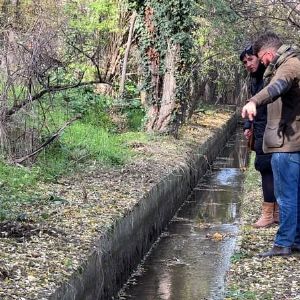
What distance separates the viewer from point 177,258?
809 cm

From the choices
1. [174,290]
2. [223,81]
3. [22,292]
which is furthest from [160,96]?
[223,81]

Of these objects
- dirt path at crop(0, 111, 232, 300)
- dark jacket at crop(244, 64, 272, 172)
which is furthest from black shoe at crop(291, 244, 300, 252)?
dirt path at crop(0, 111, 232, 300)

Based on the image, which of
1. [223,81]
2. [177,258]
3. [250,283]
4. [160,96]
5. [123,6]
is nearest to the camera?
[250,283]

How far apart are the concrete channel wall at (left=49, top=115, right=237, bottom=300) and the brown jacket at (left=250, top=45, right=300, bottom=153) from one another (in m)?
1.78

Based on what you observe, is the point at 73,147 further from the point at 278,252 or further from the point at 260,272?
the point at 260,272

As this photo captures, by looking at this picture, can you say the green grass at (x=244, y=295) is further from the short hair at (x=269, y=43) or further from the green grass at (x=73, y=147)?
the green grass at (x=73, y=147)

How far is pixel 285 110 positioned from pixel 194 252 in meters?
3.12

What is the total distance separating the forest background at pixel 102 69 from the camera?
8648 mm

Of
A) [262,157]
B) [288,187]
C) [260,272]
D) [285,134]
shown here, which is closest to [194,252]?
[262,157]

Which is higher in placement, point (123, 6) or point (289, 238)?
point (123, 6)

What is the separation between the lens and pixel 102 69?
771 inches

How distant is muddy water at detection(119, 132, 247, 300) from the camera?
6.83m

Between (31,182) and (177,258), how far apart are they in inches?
79.2

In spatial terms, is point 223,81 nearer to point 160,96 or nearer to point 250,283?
point 160,96
